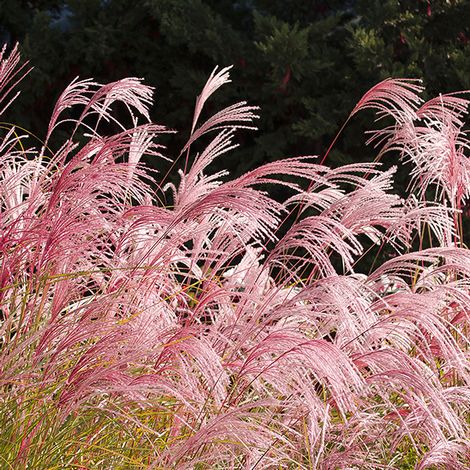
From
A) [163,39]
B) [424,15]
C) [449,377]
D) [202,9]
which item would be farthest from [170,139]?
[449,377]

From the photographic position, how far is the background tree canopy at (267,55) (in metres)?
5.88

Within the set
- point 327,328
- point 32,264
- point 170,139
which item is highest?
point 32,264

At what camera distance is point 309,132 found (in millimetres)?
5891

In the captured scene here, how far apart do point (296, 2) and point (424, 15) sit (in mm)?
903

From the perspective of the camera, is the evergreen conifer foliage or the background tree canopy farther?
the background tree canopy

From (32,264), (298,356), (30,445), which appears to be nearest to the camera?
(298,356)

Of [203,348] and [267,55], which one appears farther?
[267,55]

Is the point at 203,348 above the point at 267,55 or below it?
above

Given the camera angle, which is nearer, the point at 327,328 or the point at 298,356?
the point at 298,356

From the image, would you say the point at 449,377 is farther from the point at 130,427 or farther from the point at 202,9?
the point at 202,9

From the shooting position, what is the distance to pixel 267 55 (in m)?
5.82

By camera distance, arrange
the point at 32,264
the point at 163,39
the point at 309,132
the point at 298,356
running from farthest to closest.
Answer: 1. the point at 163,39
2. the point at 309,132
3. the point at 32,264
4. the point at 298,356

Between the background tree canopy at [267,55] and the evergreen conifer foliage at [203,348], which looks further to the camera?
the background tree canopy at [267,55]

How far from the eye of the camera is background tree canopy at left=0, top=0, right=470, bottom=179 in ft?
19.3
